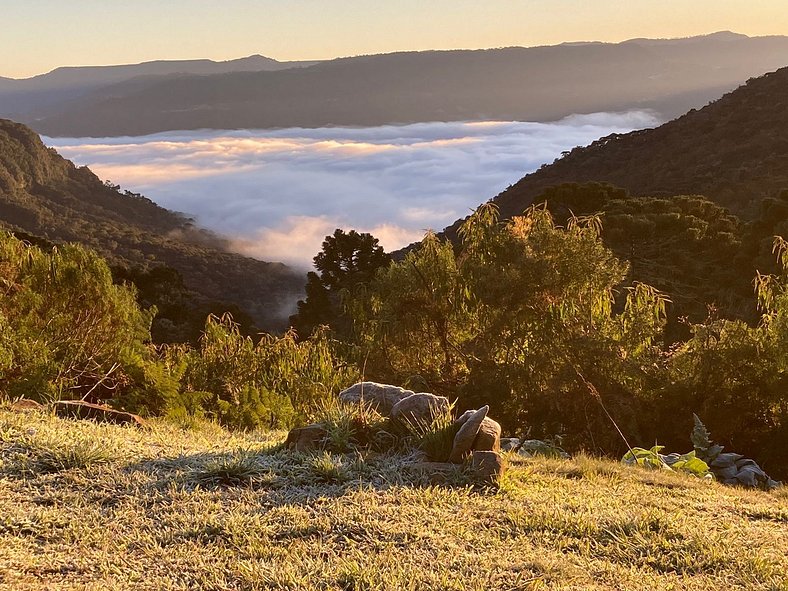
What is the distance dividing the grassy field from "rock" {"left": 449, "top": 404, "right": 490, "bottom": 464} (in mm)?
388

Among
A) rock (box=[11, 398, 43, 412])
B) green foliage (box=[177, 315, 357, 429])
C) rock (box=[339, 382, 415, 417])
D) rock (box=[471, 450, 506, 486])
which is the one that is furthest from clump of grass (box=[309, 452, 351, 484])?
green foliage (box=[177, 315, 357, 429])

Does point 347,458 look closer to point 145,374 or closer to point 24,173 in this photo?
point 145,374

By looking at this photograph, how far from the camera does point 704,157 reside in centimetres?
6216

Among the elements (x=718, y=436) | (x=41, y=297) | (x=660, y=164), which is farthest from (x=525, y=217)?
(x=660, y=164)

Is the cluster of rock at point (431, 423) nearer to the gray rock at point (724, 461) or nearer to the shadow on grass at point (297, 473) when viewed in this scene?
the shadow on grass at point (297, 473)

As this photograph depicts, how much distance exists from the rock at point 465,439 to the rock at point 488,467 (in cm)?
11

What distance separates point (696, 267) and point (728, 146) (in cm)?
4182

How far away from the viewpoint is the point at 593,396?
14.3 meters

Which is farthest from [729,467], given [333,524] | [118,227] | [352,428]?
[118,227]

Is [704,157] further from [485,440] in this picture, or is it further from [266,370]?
[485,440]

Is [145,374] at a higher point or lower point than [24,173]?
lower

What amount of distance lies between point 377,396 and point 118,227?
97388 millimetres

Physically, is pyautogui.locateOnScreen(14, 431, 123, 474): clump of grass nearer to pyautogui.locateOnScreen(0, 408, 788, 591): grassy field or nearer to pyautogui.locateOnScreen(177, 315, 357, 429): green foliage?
pyautogui.locateOnScreen(0, 408, 788, 591): grassy field

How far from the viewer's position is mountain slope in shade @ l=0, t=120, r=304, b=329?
8188 centimetres
